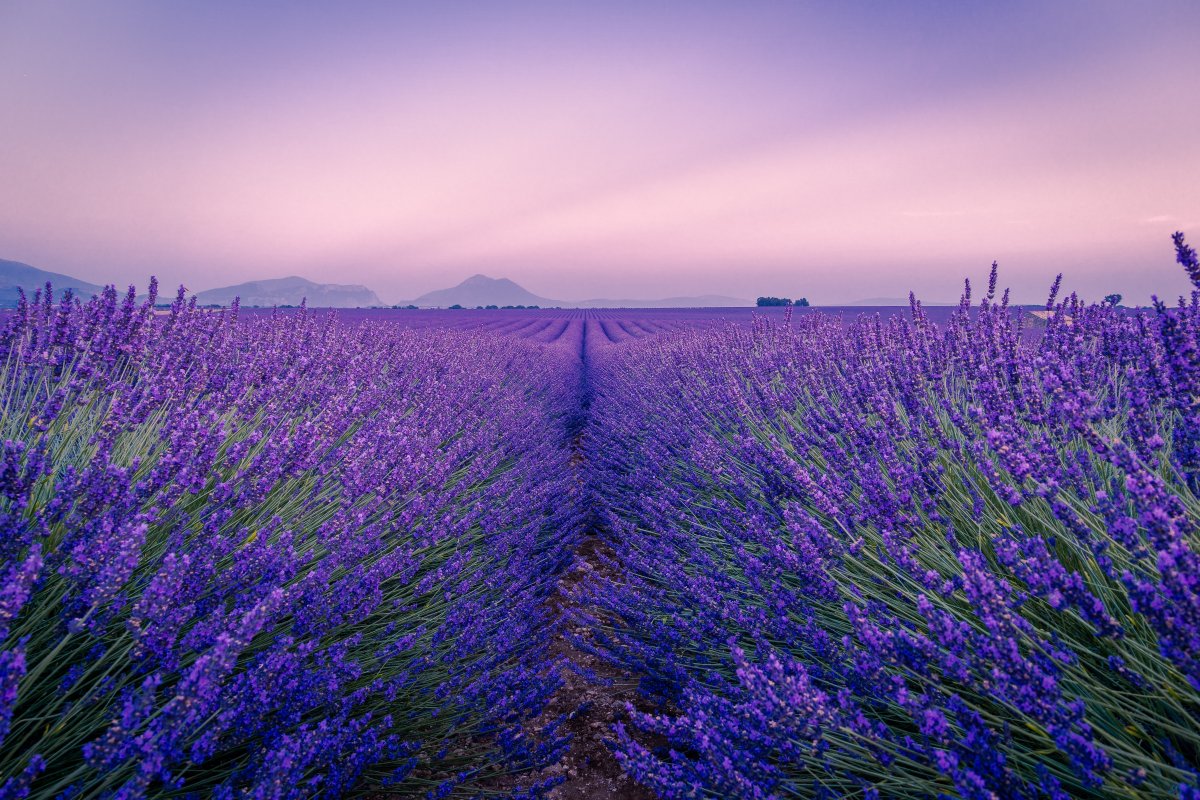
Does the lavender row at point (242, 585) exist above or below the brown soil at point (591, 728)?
above

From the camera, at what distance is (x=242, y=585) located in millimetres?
1328

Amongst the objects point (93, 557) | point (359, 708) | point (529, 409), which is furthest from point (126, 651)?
point (529, 409)

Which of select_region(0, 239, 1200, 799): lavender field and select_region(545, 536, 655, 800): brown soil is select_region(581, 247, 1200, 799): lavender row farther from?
select_region(545, 536, 655, 800): brown soil

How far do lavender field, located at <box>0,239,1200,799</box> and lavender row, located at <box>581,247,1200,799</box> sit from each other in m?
0.01

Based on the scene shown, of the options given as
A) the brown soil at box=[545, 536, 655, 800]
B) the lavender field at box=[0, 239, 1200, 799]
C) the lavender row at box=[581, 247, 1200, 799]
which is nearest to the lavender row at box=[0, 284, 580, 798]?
the lavender field at box=[0, 239, 1200, 799]

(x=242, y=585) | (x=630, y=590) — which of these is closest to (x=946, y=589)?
(x=630, y=590)

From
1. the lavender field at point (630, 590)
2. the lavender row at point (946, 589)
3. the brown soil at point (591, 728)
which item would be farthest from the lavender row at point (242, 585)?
the lavender row at point (946, 589)

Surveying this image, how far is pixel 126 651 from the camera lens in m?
1.09

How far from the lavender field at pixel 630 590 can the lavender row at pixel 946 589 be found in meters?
0.01

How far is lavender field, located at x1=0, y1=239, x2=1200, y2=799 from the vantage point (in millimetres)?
896

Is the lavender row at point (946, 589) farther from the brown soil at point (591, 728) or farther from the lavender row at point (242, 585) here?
the lavender row at point (242, 585)

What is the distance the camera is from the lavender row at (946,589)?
0.86 metres

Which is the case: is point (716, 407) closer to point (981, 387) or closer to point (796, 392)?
point (796, 392)

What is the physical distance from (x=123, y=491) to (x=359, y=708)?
2.63 feet
